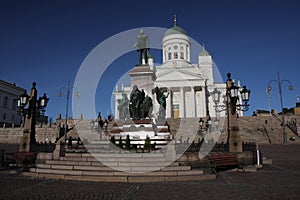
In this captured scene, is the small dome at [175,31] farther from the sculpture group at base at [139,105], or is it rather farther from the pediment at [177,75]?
the sculpture group at base at [139,105]

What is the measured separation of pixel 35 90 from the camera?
16.2 metres

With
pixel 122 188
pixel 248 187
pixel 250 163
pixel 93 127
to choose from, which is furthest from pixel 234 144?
pixel 93 127

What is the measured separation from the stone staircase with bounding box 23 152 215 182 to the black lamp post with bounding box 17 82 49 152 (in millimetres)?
2560

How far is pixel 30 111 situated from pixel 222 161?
40.2 feet

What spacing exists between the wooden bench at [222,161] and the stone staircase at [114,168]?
90 cm

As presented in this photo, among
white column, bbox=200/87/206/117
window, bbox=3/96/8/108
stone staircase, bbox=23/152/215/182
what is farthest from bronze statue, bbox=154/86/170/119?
window, bbox=3/96/8/108

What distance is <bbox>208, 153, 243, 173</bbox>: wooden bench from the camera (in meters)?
10.9

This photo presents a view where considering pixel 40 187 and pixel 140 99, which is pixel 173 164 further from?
pixel 140 99

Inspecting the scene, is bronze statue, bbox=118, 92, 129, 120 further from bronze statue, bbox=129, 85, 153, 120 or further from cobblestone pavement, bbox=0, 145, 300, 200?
cobblestone pavement, bbox=0, 145, 300, 200

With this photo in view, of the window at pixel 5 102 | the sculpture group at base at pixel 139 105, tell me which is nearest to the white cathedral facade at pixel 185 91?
the window at pixel 5 102

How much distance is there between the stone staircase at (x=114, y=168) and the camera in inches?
382

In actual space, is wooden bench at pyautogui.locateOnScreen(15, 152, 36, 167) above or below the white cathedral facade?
below

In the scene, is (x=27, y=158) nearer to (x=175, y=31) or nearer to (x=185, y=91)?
(x=185, y=91)

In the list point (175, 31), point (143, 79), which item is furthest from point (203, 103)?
point (143, 79)
